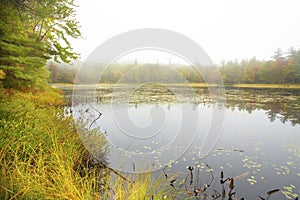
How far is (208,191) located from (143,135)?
261 centimetres

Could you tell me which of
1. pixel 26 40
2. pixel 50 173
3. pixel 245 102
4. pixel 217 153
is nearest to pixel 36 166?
pixel 50 173

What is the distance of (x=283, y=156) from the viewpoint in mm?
4012

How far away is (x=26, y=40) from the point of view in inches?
202

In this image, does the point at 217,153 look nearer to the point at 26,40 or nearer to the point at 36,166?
the point at 36,166

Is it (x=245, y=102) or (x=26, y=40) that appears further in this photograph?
(x=245, y=102)

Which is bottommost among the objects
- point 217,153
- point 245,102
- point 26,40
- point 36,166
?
point 217,153

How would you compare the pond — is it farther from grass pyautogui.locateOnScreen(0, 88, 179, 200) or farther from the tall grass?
the tall grass

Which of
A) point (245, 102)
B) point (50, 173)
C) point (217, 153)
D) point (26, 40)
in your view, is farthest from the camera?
point (245, 102)

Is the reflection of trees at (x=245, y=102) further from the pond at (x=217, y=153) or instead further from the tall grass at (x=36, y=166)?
the tall grass at (x=36, y=166)

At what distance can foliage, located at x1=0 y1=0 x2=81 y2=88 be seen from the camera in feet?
15.0

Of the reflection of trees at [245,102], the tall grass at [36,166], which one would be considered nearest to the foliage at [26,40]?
the tall grass at [36,166]

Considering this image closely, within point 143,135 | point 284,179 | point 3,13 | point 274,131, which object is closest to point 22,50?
point 3,13

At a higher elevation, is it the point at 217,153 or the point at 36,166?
the point at 36,166

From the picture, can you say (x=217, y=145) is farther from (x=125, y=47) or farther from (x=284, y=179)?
(x=125, y=47)
